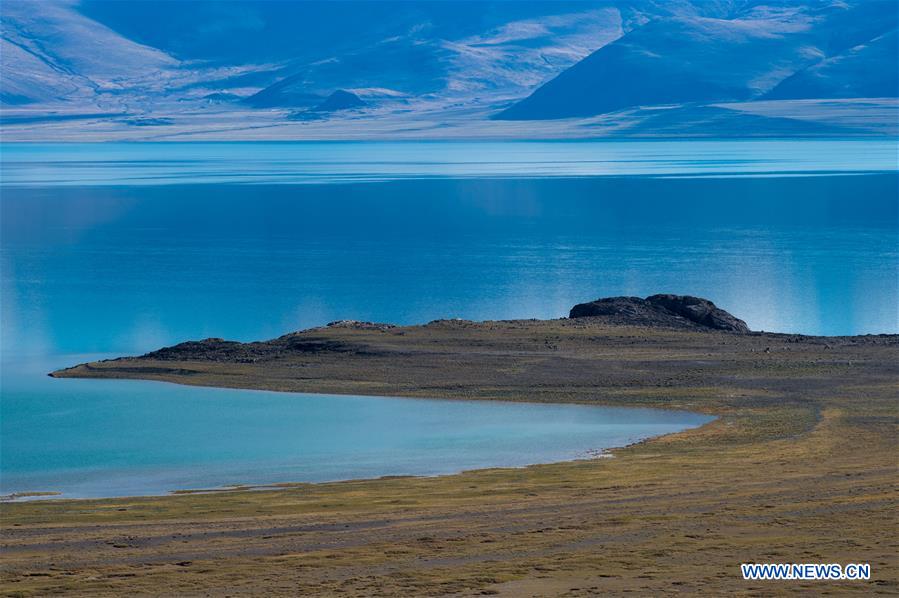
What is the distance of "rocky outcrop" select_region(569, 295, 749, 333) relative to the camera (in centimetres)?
3353

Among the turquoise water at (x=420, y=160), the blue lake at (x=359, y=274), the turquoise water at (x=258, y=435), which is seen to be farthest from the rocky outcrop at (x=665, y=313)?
the turquoise water at (x=420, y=160)

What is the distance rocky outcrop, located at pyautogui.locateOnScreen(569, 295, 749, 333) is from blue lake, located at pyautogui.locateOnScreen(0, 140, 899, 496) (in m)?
3.91

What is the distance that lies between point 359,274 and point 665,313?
717 inches

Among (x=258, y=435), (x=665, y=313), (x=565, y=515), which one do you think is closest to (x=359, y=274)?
(x=665, y=313)

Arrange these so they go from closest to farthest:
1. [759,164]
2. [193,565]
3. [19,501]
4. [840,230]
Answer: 1. [193,565]
2. [19,501]
3. [840,230]
4. [759,164]

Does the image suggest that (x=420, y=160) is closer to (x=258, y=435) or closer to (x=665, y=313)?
(x=665, y=313)

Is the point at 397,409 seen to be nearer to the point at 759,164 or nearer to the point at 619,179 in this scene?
the point at 619,179

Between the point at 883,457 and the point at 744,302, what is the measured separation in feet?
72.3

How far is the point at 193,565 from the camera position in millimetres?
14195

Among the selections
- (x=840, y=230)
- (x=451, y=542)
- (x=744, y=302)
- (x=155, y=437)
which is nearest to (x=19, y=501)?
(x=155, y=437)

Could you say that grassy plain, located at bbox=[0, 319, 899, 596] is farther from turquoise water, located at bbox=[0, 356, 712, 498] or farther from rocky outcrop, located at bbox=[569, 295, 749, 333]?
rocky outcrop, located at bbox=[569, 295, 749, 333]

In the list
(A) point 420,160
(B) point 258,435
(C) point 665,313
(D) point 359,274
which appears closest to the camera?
(B) point 258,435

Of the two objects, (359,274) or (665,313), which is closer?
(665,313)

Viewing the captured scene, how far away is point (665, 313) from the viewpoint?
34156 millimetres
